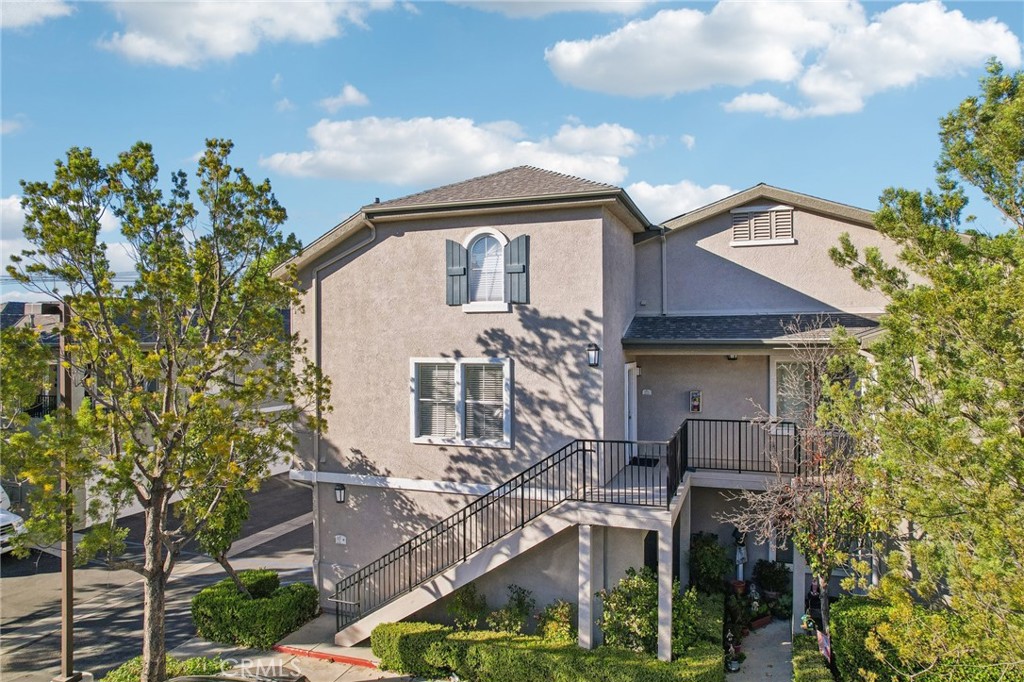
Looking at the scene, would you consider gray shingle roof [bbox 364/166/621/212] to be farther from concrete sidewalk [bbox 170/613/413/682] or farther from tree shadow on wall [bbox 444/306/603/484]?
concrete sidewalk [bbox 170/613/413/682]

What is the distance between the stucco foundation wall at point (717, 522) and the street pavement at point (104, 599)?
371 inches

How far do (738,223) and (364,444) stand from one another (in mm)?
9964

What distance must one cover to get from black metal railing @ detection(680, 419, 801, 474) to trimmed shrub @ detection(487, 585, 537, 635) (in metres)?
4.41

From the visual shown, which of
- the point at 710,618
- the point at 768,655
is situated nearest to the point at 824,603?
the point at 768,655

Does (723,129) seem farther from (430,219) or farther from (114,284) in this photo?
(114,284)

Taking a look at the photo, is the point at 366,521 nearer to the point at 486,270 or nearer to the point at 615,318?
the point at 486,270

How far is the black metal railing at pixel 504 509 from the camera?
11.5m

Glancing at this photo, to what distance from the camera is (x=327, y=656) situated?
11805 millimetres

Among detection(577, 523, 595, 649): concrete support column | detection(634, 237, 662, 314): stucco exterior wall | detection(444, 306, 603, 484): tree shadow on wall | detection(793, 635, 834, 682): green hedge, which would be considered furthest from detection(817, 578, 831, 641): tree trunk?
detection(634, 237, 662, 314): stucco exterior wall

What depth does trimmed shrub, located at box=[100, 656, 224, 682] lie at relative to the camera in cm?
1074

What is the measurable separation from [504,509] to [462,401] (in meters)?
2.28

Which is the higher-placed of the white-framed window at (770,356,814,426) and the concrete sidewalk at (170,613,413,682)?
the white-framed window at (770,356,814,426)

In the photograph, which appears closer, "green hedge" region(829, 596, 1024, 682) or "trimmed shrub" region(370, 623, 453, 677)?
"green hedge" region(829, 596, 1024, 682)

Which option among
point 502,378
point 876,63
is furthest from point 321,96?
point 876,63
